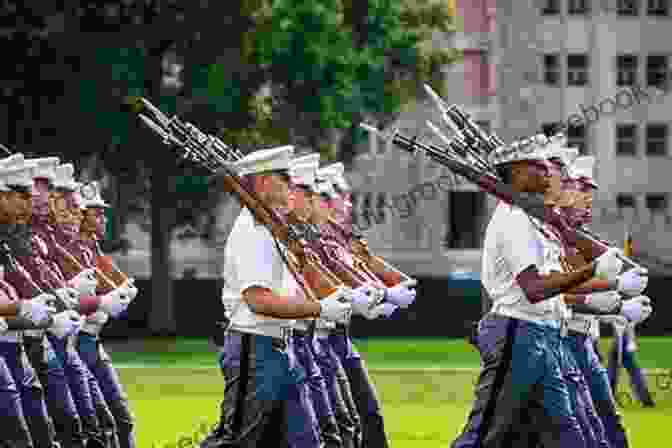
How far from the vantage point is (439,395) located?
105ft

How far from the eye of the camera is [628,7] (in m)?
80.2

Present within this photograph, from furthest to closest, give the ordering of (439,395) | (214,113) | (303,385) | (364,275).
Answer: (214,113)
(439,395)
(364,275)
(303,385)

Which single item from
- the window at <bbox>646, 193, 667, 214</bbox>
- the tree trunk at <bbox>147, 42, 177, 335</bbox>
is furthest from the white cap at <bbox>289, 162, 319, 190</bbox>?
the window at <bbox>646, 193, 667, 214</bbox>

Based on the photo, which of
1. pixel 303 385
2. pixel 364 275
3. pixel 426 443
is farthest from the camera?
pixel 426 443

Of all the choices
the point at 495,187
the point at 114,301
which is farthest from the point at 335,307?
the point at 114,301

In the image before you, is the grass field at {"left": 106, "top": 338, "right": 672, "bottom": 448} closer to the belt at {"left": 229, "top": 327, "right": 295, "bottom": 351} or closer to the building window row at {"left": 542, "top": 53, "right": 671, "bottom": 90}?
the belt at {"left": 229, "top": 327, "right": 295, "bottom": 351}

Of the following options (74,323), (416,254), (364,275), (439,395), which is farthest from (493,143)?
(416,254)

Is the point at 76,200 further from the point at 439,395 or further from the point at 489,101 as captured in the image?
the point at 489,101

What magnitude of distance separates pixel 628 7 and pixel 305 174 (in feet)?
206

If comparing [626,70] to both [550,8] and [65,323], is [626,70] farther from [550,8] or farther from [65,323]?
[65,323]

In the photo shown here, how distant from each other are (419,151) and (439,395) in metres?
15.6

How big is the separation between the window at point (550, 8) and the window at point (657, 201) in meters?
6.96

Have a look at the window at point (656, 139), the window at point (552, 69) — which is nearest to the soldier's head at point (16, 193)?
the window at point (552, 69)

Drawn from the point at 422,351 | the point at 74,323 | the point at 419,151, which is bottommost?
the point at 422,351
